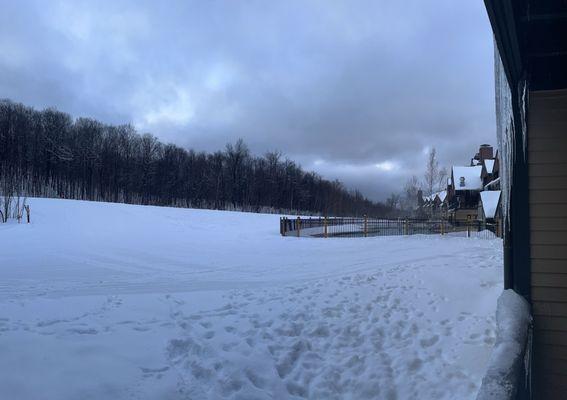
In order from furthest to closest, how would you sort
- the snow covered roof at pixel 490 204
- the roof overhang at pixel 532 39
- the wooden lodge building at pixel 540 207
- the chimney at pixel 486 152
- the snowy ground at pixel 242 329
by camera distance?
the chimney at pixel 486 152
the snow covered roof at pixel 490 204
the wooden lodge building at pixel 540 207
the snowy ground at pixel 242 329
the roof overhang at pixel 532 39

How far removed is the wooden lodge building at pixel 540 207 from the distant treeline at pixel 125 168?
5614cm

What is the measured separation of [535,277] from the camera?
4.66 m

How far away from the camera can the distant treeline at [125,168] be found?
6297cm

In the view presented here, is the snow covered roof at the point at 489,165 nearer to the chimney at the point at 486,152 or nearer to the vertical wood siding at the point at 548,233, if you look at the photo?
the chimney at the point at 486,152

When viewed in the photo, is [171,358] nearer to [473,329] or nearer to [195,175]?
[473,329]

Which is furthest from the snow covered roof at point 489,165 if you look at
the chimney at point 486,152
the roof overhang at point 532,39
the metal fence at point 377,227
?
the roof overhang at point 532,39

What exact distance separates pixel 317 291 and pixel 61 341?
4950 mm

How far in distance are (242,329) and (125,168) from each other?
71.8 m

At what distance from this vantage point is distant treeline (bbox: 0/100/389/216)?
207ft

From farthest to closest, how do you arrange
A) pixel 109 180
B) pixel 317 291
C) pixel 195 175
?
1. pixel 195 175
2. pixel 109 180
3. pixel 317 291

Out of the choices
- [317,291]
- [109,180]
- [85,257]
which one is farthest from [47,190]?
[317,291]

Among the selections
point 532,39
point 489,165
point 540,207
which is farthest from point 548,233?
point 489,165

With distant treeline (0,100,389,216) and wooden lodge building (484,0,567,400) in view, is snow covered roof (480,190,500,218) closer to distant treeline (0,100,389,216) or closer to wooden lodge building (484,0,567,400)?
wooden lodge building (484,0,567,400)

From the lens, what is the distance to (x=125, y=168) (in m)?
71.9
